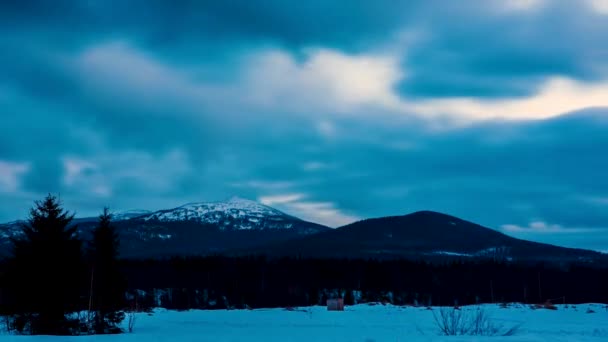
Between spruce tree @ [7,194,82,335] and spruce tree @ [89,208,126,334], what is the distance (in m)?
1.13

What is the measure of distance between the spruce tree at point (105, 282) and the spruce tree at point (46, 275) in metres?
1.13

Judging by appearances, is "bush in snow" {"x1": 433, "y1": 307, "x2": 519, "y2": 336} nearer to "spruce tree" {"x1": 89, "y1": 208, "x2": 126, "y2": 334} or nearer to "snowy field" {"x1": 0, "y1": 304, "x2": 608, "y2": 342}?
"snowy field" {"x1": 0, "y1": 304, "x2": 608, "y2": 342}

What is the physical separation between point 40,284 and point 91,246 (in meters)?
4.94

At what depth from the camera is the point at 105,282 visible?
31438 mm

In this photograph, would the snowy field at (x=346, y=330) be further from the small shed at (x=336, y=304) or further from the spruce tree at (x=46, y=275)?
the small shed at (x=336, y=304)

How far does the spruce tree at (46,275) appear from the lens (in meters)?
27.6

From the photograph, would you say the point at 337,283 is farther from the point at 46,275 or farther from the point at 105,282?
the point at 46,275

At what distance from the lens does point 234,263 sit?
130 meters

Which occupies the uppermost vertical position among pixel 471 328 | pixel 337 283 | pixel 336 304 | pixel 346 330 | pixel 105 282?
pixel 337 283

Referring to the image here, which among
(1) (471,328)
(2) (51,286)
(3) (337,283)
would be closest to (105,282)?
(2) (51,286)

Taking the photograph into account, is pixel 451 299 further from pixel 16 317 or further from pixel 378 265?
pixel 16 317

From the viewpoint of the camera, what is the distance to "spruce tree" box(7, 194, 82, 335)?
90.6ft

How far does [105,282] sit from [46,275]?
12.7ft

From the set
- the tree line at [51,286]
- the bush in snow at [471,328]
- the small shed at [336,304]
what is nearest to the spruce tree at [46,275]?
the tree line at [51,286]
